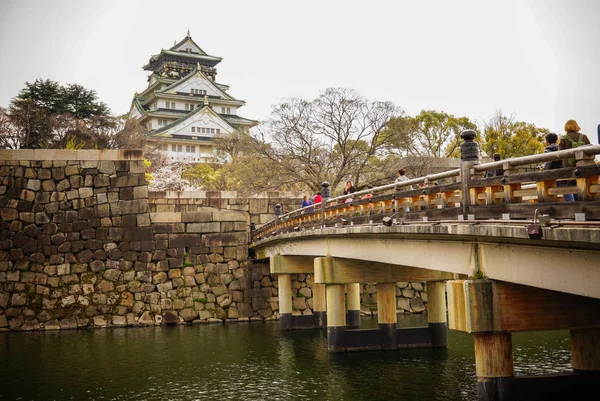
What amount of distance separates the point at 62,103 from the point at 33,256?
22182 millimetres

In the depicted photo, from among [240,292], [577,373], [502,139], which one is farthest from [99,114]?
[577,373]

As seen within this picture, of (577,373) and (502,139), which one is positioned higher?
(502,139)

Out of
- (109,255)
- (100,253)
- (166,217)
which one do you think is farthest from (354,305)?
(100,253)

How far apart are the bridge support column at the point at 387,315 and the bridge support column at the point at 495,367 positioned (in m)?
8.20

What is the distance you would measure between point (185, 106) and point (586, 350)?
6170 cm

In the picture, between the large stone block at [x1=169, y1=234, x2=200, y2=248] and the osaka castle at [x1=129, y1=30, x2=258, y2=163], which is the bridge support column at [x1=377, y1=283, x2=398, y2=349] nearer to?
the large stone block at [x1=169, y1=234, x2=200, y2=248]

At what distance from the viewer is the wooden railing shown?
675 centimetres

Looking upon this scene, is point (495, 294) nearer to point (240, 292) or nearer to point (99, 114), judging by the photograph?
point (240, 292)

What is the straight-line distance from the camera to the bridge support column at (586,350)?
11.0m

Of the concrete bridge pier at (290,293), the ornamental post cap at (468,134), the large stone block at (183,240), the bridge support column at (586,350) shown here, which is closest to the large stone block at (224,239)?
the large stone block at (183,240)

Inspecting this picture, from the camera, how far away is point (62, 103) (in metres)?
45.8

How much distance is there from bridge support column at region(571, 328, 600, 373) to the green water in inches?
82.7

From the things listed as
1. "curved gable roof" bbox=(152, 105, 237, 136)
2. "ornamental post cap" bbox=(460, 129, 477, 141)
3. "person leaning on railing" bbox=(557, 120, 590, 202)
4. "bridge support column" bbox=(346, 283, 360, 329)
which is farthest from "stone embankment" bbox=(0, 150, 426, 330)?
"curved gable roof" bbox=(152, 105, 237, 136)

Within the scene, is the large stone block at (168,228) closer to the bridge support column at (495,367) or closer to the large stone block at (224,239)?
the large stone block at (224,239)
